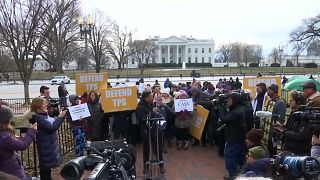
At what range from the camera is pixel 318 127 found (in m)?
4.17

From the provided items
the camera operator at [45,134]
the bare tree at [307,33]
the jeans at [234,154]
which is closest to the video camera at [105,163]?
the camera operator at [45,134]

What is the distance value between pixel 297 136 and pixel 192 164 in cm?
384

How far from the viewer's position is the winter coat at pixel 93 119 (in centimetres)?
877

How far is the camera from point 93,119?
8758mm

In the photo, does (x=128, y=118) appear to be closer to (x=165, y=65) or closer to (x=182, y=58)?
(x=165, y=65)

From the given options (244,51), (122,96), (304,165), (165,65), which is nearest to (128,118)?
(122,96)

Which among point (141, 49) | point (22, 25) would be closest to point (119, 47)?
point (141, 49)

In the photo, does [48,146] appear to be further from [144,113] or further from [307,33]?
[307,33]

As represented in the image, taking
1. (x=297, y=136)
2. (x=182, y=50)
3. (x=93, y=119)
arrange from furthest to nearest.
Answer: (x=182, y=50) < (x=93, y=119) < (x=297, y=136)

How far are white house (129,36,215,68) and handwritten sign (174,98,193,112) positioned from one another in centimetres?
11496

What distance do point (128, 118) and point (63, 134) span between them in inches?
83.6

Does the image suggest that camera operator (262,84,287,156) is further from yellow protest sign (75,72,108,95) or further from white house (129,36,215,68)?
white house (129,36,215,68)

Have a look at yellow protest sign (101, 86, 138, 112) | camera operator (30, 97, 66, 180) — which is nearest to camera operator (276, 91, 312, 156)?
camera operator (30, 97, 66, 180)

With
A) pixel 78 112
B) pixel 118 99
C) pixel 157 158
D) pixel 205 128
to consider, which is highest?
pixel 118 99
